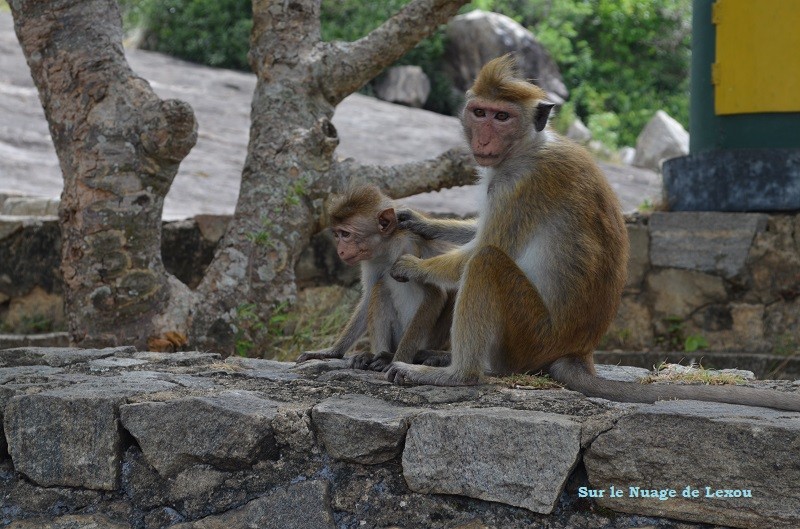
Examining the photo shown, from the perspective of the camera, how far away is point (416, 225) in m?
5.12

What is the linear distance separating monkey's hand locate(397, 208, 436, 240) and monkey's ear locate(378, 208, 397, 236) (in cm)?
9

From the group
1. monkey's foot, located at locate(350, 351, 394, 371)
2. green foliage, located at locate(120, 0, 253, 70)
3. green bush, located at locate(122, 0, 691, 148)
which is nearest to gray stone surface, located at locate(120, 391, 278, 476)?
monkey's foot, located at locate(350, 351, 394, 371)

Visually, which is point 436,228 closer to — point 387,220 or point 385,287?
point 387,220

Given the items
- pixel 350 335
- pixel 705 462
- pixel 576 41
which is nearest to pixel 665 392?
pixel 705 462

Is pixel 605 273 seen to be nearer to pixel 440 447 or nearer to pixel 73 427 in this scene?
pixel 440 447

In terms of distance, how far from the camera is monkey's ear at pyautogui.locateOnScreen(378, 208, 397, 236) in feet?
16.3

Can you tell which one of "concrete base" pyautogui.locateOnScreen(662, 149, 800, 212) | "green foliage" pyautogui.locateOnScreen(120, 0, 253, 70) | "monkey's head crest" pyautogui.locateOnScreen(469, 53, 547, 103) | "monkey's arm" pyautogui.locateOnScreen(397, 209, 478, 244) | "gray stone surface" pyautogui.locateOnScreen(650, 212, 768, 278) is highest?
"green foliage" pyautogui.locateOnScreen(120, 0, 253, 70)

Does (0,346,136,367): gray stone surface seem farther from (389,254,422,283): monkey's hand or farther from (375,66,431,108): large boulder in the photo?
(375,66,431,108): large boulder

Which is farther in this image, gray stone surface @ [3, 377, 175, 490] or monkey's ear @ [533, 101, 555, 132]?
monkey's ear @ [533, 101, 555, 132]

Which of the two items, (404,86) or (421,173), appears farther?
(404,86)

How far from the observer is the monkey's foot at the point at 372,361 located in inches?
191

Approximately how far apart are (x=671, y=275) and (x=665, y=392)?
414 cm

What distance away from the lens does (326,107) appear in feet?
22.8

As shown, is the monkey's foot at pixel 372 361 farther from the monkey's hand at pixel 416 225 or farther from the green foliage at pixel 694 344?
the green foliage at pixel 694 344
